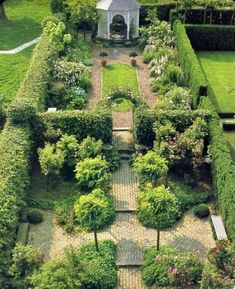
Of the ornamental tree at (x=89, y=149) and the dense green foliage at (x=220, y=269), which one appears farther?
the ornamental tree at (x=89, y=149)

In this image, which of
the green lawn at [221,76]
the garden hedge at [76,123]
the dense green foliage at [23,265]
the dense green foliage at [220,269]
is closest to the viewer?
the dense green foliage at [220,269]

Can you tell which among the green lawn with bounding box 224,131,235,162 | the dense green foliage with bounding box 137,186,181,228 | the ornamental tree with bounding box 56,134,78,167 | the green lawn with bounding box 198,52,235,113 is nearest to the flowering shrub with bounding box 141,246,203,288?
the dense green foliage with bounding box 137,186,181,228

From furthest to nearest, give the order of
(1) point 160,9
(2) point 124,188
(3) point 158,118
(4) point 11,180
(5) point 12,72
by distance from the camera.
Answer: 1. (1) point 160,9
2. (5) point 12,72
3. (3) point 158,118
4. (2) point 124,188
5. (4) point 11,180

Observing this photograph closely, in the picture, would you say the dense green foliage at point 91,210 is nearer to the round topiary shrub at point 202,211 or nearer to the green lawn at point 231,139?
the round topiary shrub at point 202,211

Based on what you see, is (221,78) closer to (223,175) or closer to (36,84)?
(36,84)

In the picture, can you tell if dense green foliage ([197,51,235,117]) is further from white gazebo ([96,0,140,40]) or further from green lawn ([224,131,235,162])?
white gazebo ([96,0,140,40])

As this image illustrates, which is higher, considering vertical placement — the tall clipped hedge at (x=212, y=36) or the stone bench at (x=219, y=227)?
the tall clipped hedge at (x=212, y=36)

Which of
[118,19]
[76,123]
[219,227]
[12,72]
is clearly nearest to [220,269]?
[219,227]

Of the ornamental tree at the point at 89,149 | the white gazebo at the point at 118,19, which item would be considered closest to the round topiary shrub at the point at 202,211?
the ornamental tree at the point at 89,149
